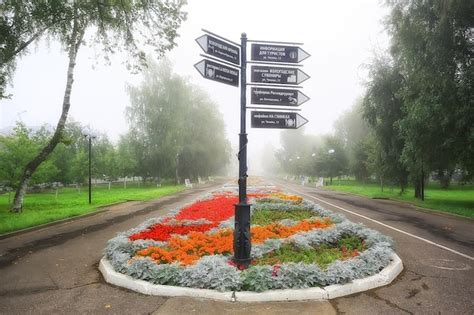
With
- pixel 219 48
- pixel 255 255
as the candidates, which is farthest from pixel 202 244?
pixel 219 48

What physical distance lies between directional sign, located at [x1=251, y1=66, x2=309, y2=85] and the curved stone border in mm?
3976

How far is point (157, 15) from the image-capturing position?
1450 cm

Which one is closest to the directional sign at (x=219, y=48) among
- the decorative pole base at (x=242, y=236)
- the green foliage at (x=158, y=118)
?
the decorative pole base at (x=242, y=236)

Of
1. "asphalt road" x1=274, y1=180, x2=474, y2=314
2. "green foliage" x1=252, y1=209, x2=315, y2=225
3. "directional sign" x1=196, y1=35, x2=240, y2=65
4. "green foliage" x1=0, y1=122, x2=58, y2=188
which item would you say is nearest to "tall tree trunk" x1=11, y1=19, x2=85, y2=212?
"green foliage" x1=0, y1=122, x2=58, y2=188

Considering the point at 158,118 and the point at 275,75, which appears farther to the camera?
Answer: the point at 158,118

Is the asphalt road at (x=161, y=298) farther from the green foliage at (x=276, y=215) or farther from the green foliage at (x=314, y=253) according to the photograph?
the green foliage at (x=276, y=215)

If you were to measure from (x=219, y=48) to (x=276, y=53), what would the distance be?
1.24 m

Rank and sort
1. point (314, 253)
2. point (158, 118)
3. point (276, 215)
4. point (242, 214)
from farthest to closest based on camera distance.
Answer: point (158, 118), point (276, 215), point (314, 253), point (242, 214)

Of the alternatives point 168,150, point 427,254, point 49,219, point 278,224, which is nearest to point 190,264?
point 278,224

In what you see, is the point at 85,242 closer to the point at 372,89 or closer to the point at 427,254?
the point at 427,254

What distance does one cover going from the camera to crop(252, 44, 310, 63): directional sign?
721 centimetres

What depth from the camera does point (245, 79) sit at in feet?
23.1

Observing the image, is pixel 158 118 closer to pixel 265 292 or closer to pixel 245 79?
pixel 245 79

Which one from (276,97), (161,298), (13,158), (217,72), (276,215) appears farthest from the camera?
(13,158)
